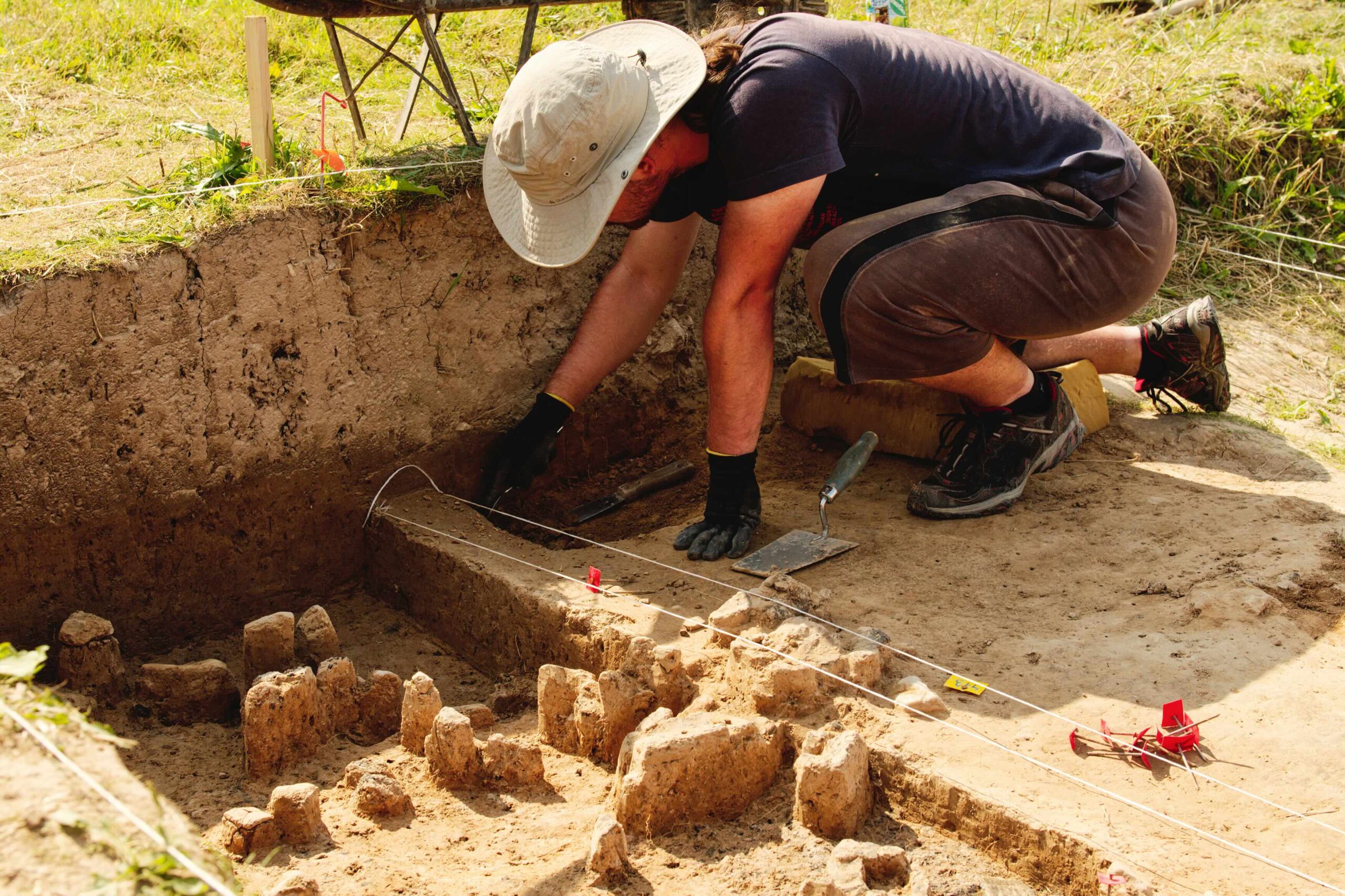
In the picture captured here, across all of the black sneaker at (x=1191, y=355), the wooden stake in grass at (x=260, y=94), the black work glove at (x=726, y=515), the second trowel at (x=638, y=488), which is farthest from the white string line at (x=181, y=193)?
the black sneaker at (x=1191, y=355)

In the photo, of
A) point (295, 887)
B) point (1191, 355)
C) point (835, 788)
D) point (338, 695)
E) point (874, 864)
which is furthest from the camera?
point (1191, 355)

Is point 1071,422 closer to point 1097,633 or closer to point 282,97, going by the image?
point 1097,633

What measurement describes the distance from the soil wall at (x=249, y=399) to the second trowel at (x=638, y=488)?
266 mm

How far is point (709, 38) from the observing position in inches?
117

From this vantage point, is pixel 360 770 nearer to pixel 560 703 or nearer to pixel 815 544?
pixel 560 703

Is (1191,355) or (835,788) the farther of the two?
(1191,355)

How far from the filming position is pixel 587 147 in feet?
9.09

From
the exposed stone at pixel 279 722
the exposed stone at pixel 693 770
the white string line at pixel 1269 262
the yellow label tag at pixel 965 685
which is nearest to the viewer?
the exposed stone at pixel 693 770

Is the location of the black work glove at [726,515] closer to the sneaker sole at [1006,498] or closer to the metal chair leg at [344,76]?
the sneaker sole at [1006,498]

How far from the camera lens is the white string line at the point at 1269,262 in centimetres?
492

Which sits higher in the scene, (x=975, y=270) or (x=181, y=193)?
(x=181, y=193)

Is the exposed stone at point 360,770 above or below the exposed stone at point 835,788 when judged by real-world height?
below

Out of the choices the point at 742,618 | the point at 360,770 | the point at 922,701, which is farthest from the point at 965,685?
the point at 360,770

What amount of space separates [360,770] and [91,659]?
0.83m
